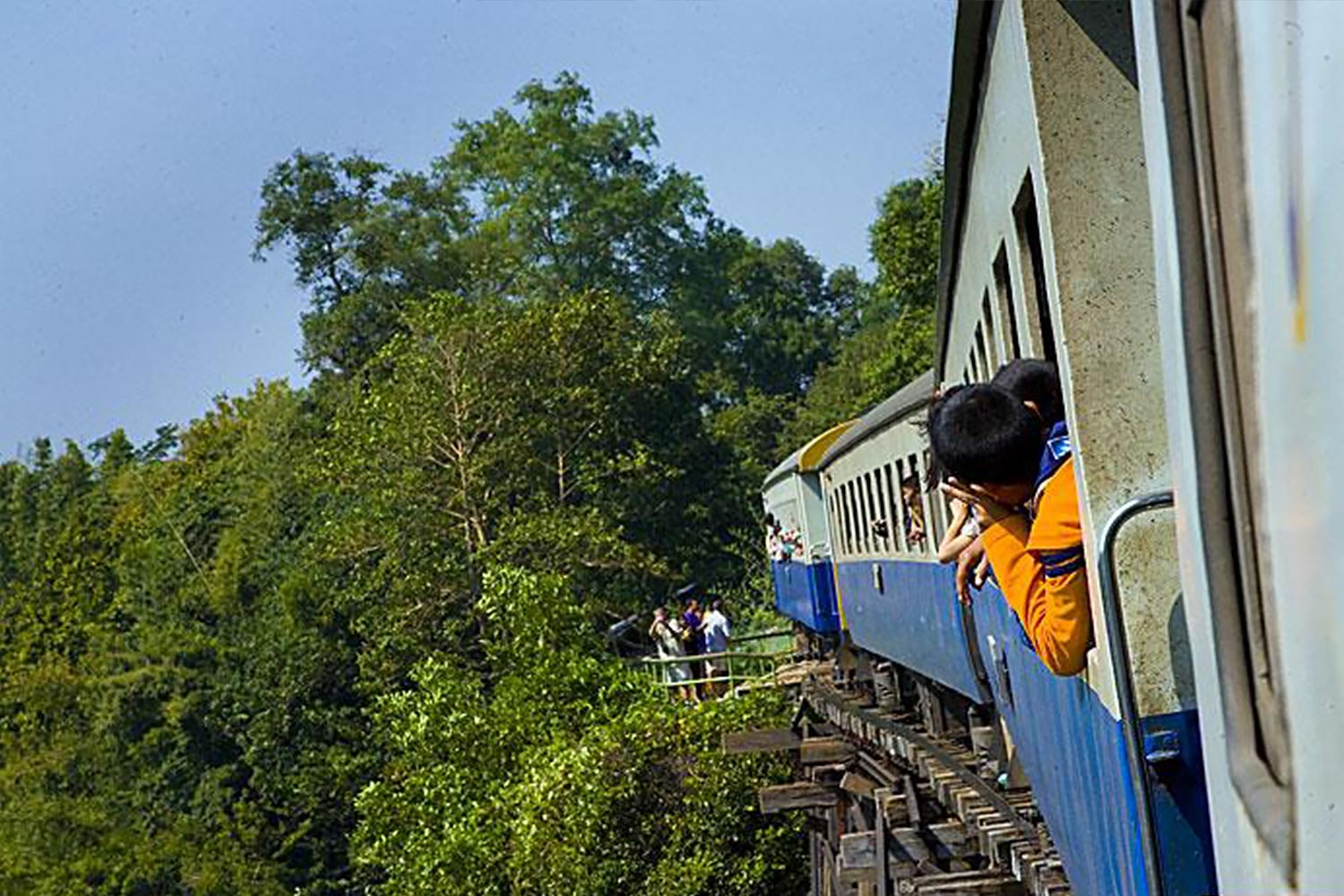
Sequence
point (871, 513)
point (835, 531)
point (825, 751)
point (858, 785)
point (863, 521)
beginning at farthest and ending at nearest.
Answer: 1. point (835, 531)
2. point (825, 751)
3. point (858, 785)
4. point (863, 521)
5. point (871, 513)

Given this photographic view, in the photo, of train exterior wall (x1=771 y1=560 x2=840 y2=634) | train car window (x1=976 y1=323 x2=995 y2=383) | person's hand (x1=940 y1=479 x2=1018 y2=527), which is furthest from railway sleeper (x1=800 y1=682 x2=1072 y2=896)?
person's hand (x1=940 y1=479 x2=1018 y2=527)

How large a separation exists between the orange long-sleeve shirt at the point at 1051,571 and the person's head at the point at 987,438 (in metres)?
0.09

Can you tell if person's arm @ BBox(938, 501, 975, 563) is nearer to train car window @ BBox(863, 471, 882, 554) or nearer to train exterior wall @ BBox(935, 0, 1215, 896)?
train exterior wall @ BBox(935, 0, 1215, 896)

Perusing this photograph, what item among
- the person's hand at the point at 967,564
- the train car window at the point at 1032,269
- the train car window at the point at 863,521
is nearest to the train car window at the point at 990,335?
the person's hand at the point at 967,564

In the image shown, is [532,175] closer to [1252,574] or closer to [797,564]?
[797,564]

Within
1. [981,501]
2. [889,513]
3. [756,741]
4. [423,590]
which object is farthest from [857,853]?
[423,590]

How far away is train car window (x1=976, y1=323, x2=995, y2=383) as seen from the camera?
5.15 meters

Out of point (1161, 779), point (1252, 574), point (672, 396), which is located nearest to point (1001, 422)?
point (1161, 779)

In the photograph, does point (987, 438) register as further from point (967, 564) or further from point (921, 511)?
point (921, 511)

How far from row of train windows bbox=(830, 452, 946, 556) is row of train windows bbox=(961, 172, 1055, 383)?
4.15 meters

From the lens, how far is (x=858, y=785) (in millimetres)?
17000

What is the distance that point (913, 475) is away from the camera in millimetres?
11211

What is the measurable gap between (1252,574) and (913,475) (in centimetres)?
952

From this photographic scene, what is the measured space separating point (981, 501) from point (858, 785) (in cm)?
1387
